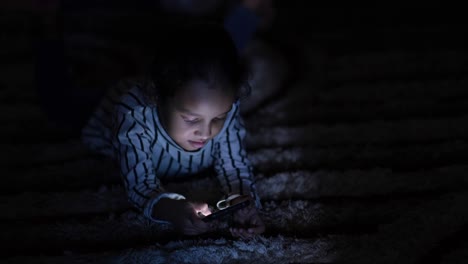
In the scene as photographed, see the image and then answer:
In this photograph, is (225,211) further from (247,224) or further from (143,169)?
(143,169)

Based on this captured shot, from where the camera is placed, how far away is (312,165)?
106 centimetres

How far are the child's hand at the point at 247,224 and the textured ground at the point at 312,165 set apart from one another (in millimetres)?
18

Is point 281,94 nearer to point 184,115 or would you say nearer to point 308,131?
point 308,131

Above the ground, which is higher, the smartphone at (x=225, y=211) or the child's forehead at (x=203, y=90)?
the child's forehead at (x=203, y=90)

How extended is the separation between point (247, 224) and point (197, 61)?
0.33 meters

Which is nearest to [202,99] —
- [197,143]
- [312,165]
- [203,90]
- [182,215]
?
[203,90]

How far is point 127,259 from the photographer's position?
812 mm

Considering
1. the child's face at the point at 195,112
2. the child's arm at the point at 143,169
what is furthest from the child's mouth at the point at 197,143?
the child's arm at the point at 143,169

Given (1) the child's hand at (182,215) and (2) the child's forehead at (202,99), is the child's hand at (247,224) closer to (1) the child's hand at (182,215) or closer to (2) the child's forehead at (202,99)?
(1) the child's hand at (182,215)

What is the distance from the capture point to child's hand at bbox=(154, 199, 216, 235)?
2.69 feet

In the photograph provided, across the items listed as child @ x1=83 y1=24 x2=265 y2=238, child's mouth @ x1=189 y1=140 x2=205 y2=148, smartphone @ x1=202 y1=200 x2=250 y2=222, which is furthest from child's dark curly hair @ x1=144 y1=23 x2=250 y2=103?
smartphone @ x1=202 y1=200 x2=250 y2=222

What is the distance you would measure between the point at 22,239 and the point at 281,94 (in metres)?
0.79

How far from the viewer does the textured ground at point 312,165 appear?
2.75 feet

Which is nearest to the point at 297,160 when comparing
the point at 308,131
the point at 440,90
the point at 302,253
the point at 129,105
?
the point at 308,131
